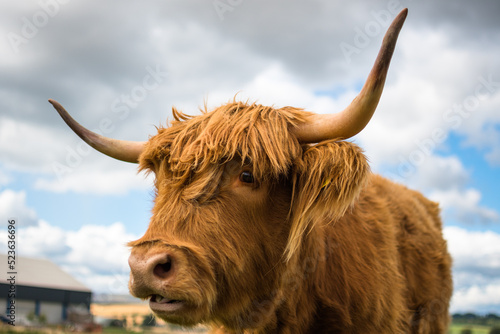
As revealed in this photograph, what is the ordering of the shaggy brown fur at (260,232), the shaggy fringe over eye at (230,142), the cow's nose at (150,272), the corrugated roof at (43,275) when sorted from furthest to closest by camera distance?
the corrugated roof at (43,275) → the shaggy fringe over eye at (230,142) → the shaggy brown fur at (260,232) → the cow's nose at (150,272)

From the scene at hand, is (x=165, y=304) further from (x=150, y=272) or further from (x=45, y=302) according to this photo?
(x=45, y=302)

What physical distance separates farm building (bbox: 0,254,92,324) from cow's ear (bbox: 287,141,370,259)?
69.6 ft

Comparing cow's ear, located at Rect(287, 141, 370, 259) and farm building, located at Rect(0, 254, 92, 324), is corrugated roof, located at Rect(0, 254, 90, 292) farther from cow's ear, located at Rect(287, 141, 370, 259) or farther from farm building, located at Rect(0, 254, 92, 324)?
cow's ear, located at Rect(287, 141, 370, 259)

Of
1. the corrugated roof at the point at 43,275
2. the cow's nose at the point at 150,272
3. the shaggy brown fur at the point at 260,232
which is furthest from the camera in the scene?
the corrugated roof at the point at 43,275

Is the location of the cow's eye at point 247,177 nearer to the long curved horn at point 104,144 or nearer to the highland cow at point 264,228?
the highland cow at point 264,228

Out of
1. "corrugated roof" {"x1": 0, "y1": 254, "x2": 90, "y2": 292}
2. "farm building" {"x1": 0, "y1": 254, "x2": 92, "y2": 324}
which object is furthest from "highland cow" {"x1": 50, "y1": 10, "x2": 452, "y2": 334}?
"corrugated roof" {"x1": 0, "y1": 254, "x2": 90, "y2": 292}

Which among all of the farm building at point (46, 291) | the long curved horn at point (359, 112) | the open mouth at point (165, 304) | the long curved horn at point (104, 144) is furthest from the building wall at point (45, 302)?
the long curved horn at point (359, 112)

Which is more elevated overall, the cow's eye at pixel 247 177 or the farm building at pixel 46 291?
the cow's eye at pixel 247 177

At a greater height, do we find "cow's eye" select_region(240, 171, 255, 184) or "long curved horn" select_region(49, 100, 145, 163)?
"long curved horn" select_region(49, 100, 145, 163)

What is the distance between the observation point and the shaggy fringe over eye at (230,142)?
8.91ft

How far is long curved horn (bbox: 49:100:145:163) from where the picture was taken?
379 centimetres

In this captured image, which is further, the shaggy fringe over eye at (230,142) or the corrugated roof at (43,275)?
the corrugated roof at (43,275)

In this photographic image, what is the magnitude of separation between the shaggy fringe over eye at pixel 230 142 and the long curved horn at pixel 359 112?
12 cm

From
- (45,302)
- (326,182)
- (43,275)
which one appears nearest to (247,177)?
(326,182)
